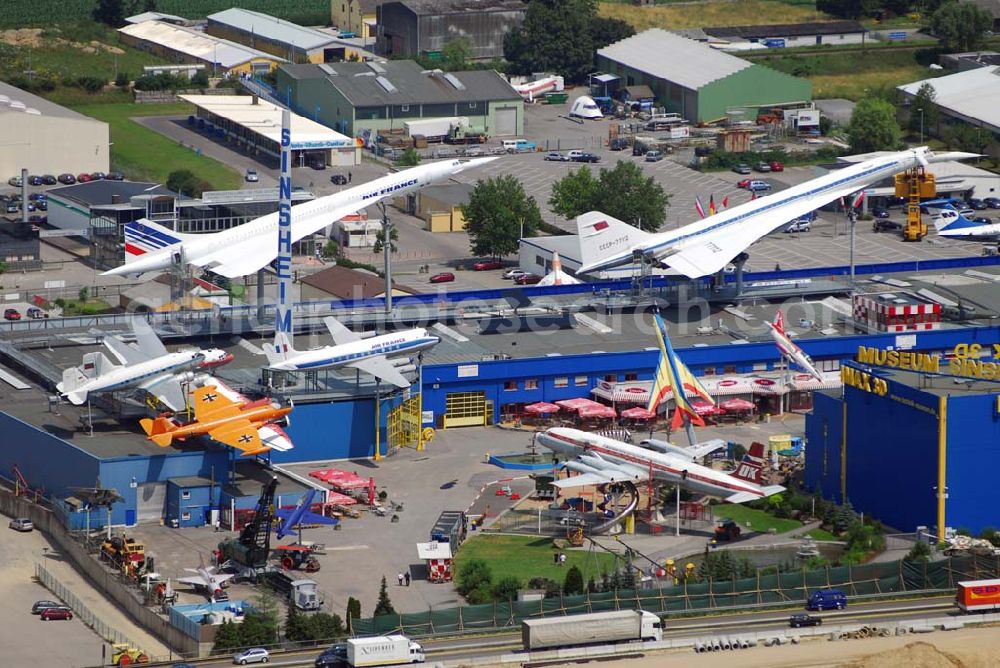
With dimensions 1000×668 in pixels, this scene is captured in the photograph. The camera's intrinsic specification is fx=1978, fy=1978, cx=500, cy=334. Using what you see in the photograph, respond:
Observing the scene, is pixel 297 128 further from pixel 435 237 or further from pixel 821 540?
pixel 821 540

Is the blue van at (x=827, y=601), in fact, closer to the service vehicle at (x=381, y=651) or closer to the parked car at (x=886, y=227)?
the service vehicle at (x=381, y=651)

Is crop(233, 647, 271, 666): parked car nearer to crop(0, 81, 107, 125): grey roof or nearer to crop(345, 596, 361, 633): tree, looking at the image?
crop(345, 596, 361, 633): tree

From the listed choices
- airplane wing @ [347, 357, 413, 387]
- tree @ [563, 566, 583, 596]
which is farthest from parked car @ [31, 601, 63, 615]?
airplane wing @ [347, 357, 413, 387]

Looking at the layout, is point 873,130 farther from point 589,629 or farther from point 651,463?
point 589,629

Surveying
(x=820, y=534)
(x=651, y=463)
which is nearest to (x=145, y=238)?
(x=651, y=463)

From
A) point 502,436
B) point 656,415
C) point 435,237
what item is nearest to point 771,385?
point 656,415

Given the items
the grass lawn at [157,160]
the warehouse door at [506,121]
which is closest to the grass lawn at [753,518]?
the grass lawn at [157,160]
